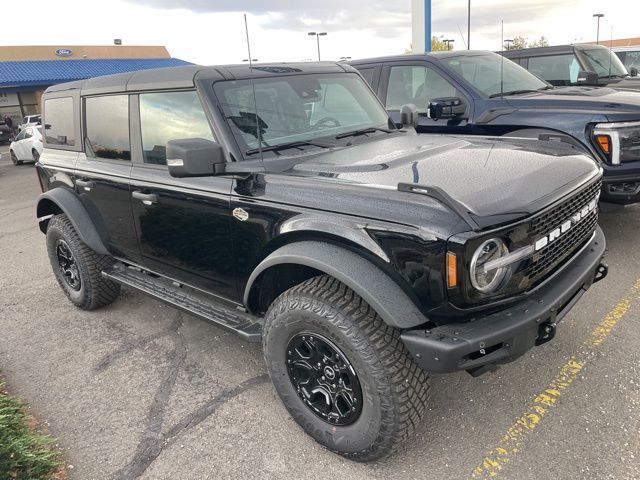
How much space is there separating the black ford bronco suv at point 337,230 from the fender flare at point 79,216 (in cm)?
3

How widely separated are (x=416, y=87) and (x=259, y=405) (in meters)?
4.19

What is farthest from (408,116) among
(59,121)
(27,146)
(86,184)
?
(27,146)

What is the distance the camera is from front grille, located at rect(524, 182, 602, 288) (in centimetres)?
232

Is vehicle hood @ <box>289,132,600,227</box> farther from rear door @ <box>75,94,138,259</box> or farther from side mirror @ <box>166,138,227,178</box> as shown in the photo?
rear door @ <box>75,94,138,259</box>

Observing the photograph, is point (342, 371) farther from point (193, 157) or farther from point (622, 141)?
point (622, 141)

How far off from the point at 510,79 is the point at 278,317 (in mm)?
4643

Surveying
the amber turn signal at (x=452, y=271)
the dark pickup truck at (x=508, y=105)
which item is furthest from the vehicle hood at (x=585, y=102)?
the amber turn signal at (x=452, y=271)

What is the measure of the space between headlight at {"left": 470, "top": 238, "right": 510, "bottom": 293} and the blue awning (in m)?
32.1

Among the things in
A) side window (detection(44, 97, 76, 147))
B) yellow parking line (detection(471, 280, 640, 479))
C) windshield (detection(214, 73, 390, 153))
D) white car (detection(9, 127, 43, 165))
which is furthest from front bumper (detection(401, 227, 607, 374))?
white car (detection(9, 127, 43, 165))

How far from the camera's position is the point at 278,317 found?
2.63 m

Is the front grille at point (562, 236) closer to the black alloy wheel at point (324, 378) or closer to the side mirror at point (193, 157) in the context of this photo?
the black alloy wheel at point (324, 378)

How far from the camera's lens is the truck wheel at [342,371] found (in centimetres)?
232

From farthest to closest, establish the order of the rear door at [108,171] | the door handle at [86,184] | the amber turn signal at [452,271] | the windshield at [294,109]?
the door handle at [86,184], the rear door at [108,171], the windshield at [294,109], the amber turn signal at [452,271]

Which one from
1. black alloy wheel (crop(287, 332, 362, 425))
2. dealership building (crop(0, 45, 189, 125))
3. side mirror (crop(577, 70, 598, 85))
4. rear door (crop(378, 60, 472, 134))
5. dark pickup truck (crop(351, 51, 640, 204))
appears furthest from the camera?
dealership building (crop(0, 45, 189, 125))
